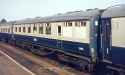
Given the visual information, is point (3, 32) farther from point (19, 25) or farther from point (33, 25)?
point (33, 25)

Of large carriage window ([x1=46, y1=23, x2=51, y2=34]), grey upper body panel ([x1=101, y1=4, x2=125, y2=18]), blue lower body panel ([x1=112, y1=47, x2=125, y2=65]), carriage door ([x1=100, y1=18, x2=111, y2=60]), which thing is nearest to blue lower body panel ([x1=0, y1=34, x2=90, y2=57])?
large carriage window ([x1=46, y1=23, x2=51, y2=34])

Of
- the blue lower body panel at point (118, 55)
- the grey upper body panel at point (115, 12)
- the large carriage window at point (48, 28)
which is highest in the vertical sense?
the grey upper body panel at point (115, 12)

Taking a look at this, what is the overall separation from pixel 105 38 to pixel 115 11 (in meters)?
1.50

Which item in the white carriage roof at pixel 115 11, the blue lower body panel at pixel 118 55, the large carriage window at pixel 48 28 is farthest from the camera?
the large carriage window at pixel 48 28

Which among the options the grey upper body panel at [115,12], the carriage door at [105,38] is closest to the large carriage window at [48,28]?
the carriage door at [105,38]

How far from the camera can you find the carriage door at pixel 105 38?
1465cm

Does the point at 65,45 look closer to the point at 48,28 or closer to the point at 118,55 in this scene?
the point at 48,28

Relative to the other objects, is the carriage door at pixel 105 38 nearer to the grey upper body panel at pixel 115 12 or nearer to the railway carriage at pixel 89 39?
the railway carriage at pixel 89 39

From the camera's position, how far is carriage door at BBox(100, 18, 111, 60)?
577 inches

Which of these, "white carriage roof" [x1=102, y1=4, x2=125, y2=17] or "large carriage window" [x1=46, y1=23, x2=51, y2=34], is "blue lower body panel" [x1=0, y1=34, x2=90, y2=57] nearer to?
"large carriage window" [x1=46, y1=23, x2=51, y2=34]

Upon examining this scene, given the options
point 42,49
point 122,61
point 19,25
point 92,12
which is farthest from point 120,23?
point 19,25

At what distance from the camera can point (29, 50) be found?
31625 millimetres

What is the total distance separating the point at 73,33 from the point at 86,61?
2.14 m

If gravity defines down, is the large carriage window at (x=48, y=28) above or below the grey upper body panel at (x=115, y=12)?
below
